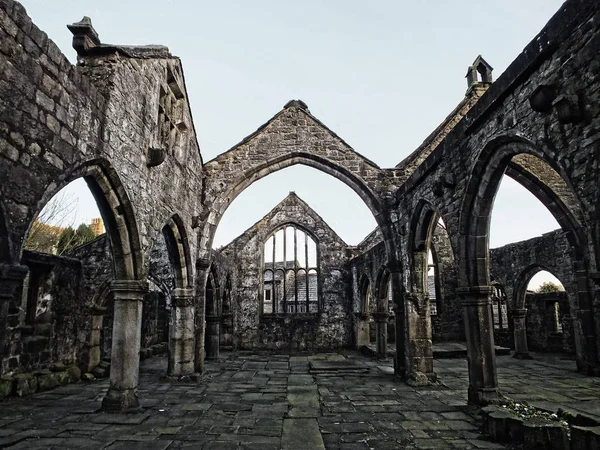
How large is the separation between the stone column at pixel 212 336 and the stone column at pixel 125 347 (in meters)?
7.28

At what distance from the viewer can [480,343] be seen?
6508 millimetres

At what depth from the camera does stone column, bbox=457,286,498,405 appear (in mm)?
6363

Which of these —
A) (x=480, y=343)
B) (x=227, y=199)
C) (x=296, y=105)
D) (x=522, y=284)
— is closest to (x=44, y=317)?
(x=227, y=199)

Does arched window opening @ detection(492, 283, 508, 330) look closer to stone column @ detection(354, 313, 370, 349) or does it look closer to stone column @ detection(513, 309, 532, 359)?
stone column @ detection(513, 309, 532, 359)

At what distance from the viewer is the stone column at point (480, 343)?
636 centimetres

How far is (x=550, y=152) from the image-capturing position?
4.34 meters

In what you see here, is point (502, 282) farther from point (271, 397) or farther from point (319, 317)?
point (271, 397)

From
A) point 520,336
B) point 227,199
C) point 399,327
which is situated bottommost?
point 520,336

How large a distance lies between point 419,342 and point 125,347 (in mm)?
6020

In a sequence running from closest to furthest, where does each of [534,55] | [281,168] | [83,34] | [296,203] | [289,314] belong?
[534,55] < [83,34] < [281,168] < [289,314] < [296,203]

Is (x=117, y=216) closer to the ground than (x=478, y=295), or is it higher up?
higher up

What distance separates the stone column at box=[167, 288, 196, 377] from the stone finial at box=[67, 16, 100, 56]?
5482mm

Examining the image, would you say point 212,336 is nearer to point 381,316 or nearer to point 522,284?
point 381,316

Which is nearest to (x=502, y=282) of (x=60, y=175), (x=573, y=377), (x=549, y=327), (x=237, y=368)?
(x=549, y=327)
